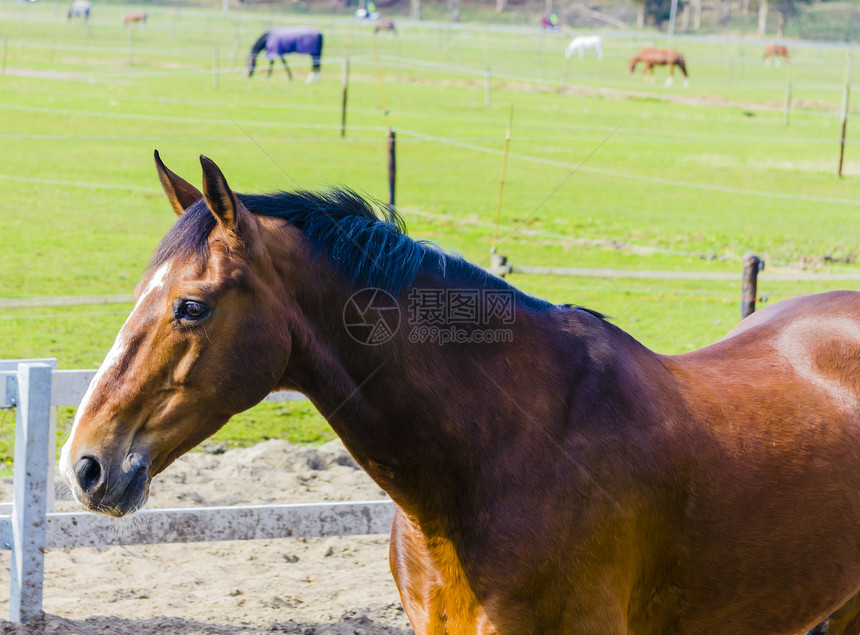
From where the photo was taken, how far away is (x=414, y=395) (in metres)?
2.24

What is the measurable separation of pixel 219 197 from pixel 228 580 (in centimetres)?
276

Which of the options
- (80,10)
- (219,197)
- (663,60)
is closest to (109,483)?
(219,197)

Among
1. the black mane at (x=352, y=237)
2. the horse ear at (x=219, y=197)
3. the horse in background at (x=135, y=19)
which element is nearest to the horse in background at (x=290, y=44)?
the horse in background at (x=135, y=19)

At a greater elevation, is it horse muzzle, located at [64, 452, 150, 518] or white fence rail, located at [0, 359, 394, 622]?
horse muzzle, located at [64, 452, 150, 518]

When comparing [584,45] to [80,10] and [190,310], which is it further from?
[190,310]

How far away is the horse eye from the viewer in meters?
2.04

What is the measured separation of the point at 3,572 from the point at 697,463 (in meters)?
3.27

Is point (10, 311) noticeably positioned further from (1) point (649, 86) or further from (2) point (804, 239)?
(1) point (649, 86)

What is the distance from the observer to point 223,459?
568 centimetres

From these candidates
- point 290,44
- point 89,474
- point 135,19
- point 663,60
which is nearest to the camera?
point 89,474

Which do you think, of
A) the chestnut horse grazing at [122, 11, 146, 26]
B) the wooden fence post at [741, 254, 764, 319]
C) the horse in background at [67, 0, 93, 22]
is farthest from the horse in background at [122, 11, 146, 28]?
the wooden fence post at [741, 254, 764, 319]

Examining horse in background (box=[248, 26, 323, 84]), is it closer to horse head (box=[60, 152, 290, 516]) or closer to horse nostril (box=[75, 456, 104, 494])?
horse head (box=[60, 152, 290, 516])

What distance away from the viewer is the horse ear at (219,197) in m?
1.95

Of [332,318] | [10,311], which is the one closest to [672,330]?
[10,311]
